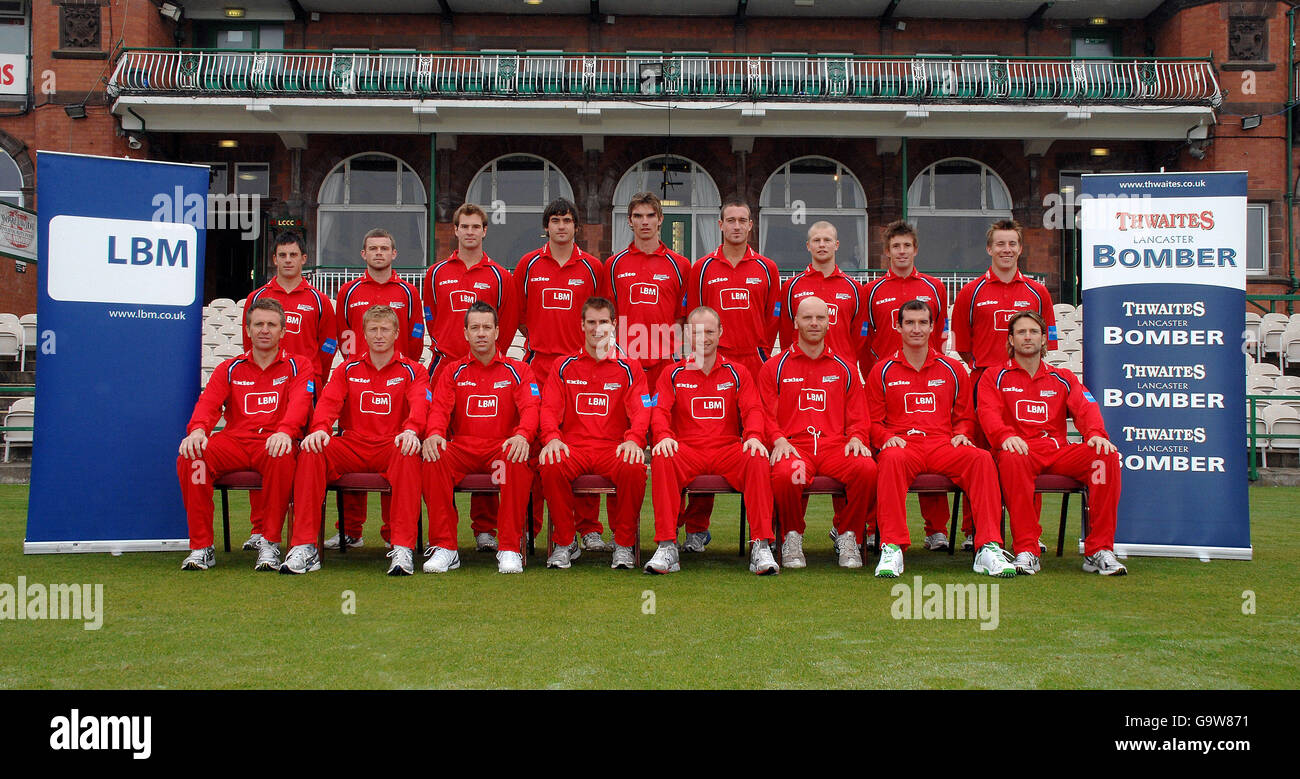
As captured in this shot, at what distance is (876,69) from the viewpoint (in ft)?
67.8

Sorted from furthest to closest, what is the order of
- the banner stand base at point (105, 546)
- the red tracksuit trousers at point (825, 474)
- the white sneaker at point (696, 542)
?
the white sneaker at point (696, 542) < the banner stand base at point (105, 546) < the red tracksuit trousers at point (825, 474)

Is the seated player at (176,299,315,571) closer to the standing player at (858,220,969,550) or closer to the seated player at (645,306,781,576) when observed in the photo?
the seated player at (645,306,781,576)

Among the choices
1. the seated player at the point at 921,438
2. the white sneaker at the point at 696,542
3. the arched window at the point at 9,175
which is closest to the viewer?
the seated player at the point at 921,438

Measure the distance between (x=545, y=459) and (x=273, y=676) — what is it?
2.61m

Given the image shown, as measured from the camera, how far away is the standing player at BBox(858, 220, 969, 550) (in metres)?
6.97

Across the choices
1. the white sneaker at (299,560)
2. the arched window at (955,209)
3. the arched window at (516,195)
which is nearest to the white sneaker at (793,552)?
the white sneaker at (299,560)

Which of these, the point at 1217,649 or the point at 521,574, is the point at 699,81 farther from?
the point at 1217,649

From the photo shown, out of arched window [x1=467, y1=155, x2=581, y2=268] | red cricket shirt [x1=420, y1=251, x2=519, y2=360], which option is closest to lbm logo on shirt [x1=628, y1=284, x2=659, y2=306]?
red cricket shirt [x1=420, y1=251, x2=519, y2=360]

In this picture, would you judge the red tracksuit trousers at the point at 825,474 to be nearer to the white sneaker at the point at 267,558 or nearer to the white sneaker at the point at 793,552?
the white sneaker at the point at 793,552

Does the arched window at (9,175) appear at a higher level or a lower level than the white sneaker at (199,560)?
higher

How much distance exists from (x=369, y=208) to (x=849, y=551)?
17.7 m

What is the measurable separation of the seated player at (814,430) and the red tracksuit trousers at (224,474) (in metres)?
3.01

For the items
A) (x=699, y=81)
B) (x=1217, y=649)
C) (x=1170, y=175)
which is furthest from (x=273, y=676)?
(x=699, y=81)

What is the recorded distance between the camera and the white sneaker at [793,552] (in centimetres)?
595
